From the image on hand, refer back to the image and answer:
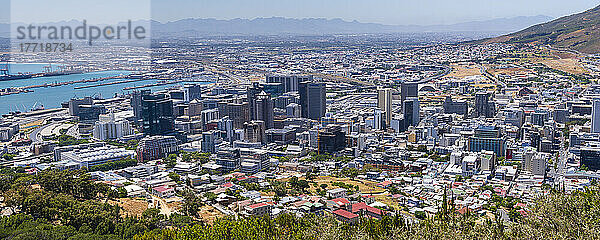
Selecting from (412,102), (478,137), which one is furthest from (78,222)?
(412,102)

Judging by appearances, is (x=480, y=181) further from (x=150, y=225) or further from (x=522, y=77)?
(x=522, y=77)

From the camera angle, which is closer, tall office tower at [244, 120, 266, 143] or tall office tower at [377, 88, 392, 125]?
tall office tower at [244, 120, 266, 143]

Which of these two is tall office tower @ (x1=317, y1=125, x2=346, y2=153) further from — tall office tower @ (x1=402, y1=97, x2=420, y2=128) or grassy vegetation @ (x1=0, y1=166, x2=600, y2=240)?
grassy vegetation @ (x1=0, y1=166, x2=600, y2=240)

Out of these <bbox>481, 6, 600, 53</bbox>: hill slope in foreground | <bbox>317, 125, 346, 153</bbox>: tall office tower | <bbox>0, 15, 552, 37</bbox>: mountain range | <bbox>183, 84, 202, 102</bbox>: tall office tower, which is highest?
<bbox>0, 15, 552, 37</bbox>: mountain range

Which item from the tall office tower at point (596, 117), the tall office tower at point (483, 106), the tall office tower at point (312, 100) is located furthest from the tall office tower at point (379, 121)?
the tall office tower at point (596, 117)

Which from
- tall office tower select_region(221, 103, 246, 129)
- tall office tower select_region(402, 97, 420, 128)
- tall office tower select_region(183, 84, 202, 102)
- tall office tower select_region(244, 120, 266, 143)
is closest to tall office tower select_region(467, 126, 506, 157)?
tall office tower select_region(402, 97, 420, 128)

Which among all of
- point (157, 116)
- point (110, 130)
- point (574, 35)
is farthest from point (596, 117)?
point (574, 35)

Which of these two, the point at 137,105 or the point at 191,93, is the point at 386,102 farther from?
the point at 191,93
